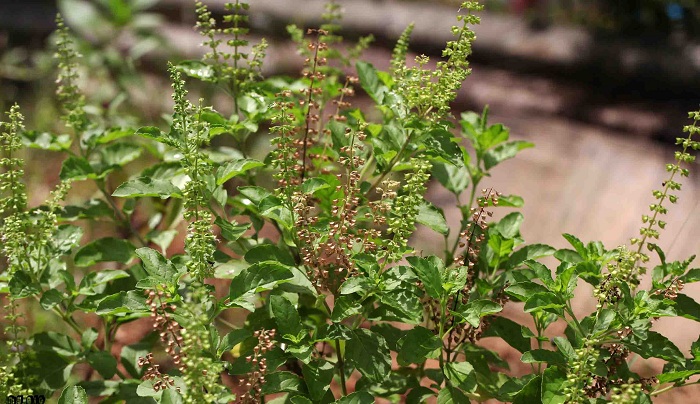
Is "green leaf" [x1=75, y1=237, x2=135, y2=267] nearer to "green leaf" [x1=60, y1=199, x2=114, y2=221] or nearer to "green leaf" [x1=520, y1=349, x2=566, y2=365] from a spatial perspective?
"green leaf" [x1=60, y1=199, x2=114, y2=221]

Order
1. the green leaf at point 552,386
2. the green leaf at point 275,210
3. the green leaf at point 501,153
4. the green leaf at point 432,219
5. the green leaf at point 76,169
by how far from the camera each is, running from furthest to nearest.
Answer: the green leaf at point 501,153 < the green leaf at point 76,169 < the green leaf at point 432,219 < the green leaf at point 275,210 < the green leaf at point 552,386

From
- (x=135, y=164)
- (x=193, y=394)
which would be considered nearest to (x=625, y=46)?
(x=135, y=164)

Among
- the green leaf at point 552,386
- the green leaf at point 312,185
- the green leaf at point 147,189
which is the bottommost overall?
A: the green leaf at point 552,386

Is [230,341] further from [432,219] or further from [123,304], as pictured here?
[432,219]

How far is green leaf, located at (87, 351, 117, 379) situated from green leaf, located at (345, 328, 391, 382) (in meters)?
0.66

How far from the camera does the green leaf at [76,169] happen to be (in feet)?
6.98

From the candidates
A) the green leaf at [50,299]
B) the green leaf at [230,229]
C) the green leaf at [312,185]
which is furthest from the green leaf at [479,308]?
the green leaf at [50,299]

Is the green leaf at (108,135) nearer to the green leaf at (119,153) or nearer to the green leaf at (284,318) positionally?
the green leaf at (119,153)

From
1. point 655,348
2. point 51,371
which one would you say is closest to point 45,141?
point 51,371

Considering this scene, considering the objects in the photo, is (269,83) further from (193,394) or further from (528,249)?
(193,394)

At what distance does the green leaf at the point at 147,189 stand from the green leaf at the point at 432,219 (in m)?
0.59

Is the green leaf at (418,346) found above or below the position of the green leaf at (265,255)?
below

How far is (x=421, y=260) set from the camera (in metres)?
1.77

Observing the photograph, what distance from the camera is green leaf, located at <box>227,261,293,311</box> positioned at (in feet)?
5.69
